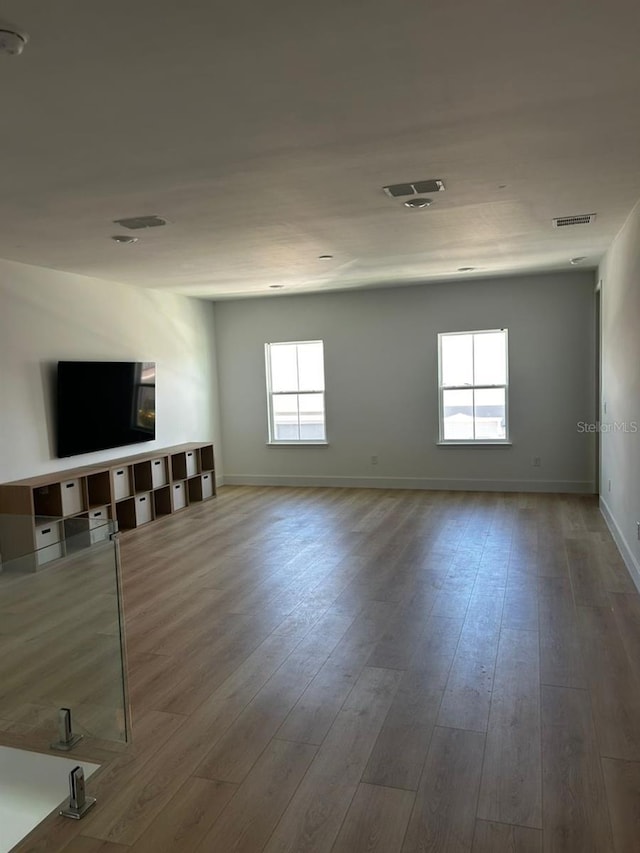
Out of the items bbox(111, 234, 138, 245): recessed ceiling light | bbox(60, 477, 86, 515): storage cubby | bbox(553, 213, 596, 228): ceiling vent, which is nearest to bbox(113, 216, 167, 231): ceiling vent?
bbox(111, 234, 138, 245): recessed ceiling light

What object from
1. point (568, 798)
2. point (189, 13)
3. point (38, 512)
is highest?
point (189, 13)

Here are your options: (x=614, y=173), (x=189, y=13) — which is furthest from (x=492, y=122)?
(x=189, y=13)

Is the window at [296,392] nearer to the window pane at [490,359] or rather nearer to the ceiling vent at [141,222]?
the window pane at [490,359]

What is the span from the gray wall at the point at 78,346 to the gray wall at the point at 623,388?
15.6 ft

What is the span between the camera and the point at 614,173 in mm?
3391

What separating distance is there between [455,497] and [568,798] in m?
5.32

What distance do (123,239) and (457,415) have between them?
15.6 feet

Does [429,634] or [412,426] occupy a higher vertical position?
[412,426]

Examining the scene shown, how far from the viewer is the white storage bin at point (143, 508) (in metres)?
6.42

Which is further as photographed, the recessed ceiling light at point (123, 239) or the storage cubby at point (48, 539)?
the recessed ceiling light at point (123, 239)

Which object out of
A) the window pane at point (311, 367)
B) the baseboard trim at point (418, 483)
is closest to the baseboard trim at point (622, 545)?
the baseboard trim at point (418, 483)

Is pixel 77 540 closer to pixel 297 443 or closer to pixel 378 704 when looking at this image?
pixel 378 704

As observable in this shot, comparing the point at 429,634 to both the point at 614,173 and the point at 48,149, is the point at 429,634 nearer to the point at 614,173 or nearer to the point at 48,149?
the point at 614,173

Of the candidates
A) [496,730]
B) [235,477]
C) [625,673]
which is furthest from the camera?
[235,477]
